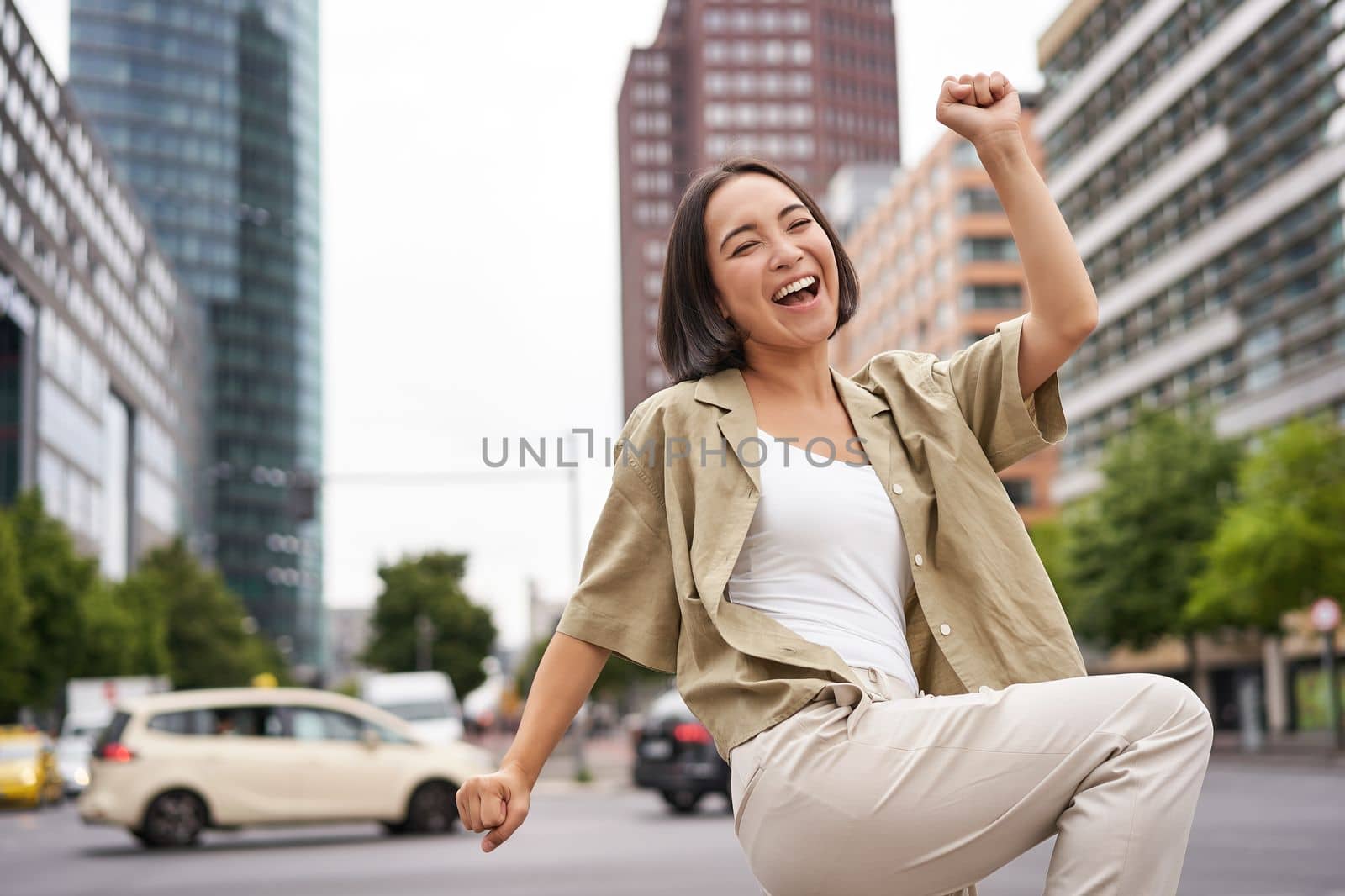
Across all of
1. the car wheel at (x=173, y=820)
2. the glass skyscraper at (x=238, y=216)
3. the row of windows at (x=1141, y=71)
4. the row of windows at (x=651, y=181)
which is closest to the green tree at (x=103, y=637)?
the car wheel at (x=173, y=820)

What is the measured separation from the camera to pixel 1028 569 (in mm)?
2174

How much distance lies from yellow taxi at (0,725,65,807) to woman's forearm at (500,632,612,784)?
1027 inches

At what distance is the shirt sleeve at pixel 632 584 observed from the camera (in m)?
2.30

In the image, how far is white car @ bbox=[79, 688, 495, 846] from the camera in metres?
15.0

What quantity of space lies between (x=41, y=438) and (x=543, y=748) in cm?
5829

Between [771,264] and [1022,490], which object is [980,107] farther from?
[1022,490]

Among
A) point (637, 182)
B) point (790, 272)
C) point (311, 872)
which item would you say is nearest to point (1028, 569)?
point (790, 272)

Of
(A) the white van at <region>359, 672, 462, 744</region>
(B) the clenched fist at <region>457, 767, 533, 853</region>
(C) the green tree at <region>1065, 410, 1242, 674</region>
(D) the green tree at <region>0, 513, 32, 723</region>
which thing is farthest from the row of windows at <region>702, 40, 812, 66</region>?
(B) the clenched fist at <region>457, 767, 533, 853</region>

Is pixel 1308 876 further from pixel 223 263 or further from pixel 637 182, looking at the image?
pixel 637 182

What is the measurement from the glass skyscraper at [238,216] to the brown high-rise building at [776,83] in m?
28.8

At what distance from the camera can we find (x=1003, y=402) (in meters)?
2.29

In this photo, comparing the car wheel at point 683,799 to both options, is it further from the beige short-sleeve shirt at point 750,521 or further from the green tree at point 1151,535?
the green tree at point 1151,535

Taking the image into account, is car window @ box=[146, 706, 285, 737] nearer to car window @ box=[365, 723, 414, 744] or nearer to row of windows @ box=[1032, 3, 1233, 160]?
car window @ box=[365, 723, 414, 744]

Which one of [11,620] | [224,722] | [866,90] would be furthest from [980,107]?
[866,90]
